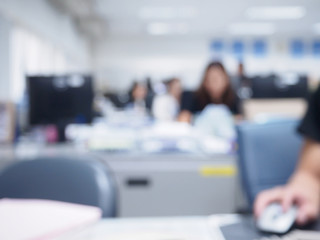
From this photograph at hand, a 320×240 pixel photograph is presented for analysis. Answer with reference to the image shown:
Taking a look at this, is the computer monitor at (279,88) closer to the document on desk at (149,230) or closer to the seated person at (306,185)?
the seated person at (306,185)

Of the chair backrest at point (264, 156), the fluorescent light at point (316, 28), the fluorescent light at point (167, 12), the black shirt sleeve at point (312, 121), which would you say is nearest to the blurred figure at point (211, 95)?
the chair backrest at point (264, 156)

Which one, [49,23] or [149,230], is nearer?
[149,230]

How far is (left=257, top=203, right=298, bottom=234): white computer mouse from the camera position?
64 cm

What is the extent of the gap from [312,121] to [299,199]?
0.33 metres

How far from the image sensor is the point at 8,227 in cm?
59

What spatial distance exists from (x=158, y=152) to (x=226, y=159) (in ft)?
1.16

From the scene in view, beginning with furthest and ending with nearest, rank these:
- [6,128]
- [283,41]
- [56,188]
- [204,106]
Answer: [283,41]
[204,106]
[6,128]
[56,188]

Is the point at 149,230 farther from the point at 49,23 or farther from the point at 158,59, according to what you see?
the point at 158,59

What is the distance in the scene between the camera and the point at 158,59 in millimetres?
10469

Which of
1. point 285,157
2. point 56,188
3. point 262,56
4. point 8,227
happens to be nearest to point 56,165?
point 56,188

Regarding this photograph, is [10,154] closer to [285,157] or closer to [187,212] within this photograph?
[187,212]

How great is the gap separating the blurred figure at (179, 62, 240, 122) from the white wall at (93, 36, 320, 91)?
7.11 m

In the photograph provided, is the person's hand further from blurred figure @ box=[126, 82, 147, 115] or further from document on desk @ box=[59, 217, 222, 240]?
blurred figure @ box=[126, 82, 147, 115]

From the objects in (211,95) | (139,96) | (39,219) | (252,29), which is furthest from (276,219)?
(252,29)
